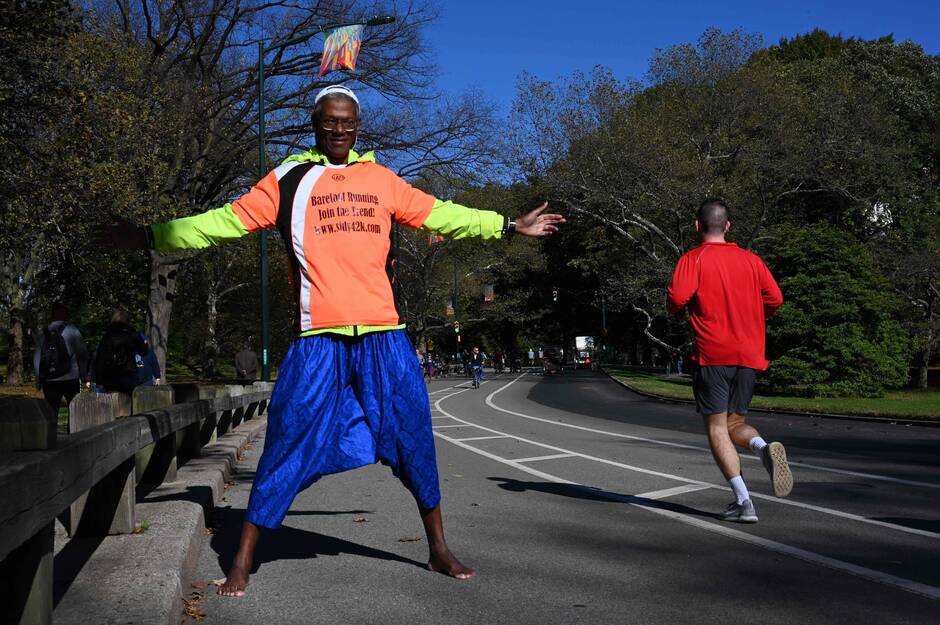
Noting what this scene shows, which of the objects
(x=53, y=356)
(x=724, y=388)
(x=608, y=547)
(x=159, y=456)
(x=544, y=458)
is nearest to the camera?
(x=608, y=547)

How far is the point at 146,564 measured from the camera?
13.4ft

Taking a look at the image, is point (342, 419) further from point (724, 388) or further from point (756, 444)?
point (756, 444)

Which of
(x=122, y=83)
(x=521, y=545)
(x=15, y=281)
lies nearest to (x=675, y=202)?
(x=122, y=83)

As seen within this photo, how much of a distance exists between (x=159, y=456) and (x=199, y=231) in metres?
3.03

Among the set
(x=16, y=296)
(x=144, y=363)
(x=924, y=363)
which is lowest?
(x=924, y=363)

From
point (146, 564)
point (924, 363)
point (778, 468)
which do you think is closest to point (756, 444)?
point (778, 468)

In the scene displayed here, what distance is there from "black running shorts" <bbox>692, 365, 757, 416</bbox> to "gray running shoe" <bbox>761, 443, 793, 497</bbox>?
1.14 feet

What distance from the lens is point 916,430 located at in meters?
13.3

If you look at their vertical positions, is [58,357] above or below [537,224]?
below

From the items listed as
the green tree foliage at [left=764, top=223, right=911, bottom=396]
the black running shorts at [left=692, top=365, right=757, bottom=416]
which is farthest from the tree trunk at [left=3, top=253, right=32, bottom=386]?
the black running shorts at [left=692, top=365, right=757, bottom=416]

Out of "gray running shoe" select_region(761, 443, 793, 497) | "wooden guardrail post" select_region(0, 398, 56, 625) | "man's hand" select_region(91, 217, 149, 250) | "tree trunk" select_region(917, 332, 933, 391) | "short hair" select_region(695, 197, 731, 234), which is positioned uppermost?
"short hair" select_region(695, 197, 731, 234)

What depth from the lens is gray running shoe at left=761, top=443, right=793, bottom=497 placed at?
19.0 ft

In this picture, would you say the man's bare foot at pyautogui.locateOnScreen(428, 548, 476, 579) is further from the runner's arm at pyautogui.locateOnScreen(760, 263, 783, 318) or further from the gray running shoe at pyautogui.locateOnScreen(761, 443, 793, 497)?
the runner's arm at pyautogui.locateOnScreen(760, 263, 783, 318)

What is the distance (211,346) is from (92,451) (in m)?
45.2
